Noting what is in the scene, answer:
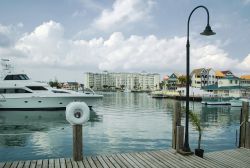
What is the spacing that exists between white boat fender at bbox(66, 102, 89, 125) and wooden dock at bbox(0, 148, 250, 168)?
1.24 metres

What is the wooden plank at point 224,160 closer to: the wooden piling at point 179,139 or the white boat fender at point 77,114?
the wooden piling at point 179,139

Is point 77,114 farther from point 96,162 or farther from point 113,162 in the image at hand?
point 113,162

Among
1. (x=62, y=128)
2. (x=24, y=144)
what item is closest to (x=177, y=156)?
(x=24, y=144)

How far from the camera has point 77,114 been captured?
30.4 ft

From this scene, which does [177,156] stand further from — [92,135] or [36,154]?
[92,135]

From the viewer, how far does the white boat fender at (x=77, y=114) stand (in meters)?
9.06

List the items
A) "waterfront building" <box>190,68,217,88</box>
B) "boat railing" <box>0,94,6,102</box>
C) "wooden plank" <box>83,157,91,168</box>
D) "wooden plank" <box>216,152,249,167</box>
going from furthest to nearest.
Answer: "waterfront building" <box>190,68,217,88</box>
"boat railing" <box>0,94,6,102</box>
"wooden plank" <box>216,152,249,167</box>
"wooden plank" <box>83,157,91,168</box>

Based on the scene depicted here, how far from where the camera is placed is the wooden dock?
8.45 meters

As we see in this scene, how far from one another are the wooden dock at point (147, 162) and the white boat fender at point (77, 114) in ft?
4.06

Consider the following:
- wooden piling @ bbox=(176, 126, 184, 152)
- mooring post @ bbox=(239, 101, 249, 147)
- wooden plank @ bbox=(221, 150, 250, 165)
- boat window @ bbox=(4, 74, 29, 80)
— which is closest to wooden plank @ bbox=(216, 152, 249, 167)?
wooden plank @ bbox=(221, 150, 250, 165)

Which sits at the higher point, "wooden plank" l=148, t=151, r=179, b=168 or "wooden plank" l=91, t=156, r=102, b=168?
"wooden plank" l=91, t=156, r=102, b=168

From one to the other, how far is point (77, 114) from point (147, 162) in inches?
109

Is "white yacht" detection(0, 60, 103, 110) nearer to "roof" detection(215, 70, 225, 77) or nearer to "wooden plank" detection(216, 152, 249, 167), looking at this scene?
"wooden plank" detection(216, 152, 249, 167)

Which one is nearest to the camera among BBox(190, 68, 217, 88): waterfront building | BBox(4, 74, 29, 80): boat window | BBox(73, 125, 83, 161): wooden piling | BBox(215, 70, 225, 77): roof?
BBox(73, 125, 83, 161): wooden piling
